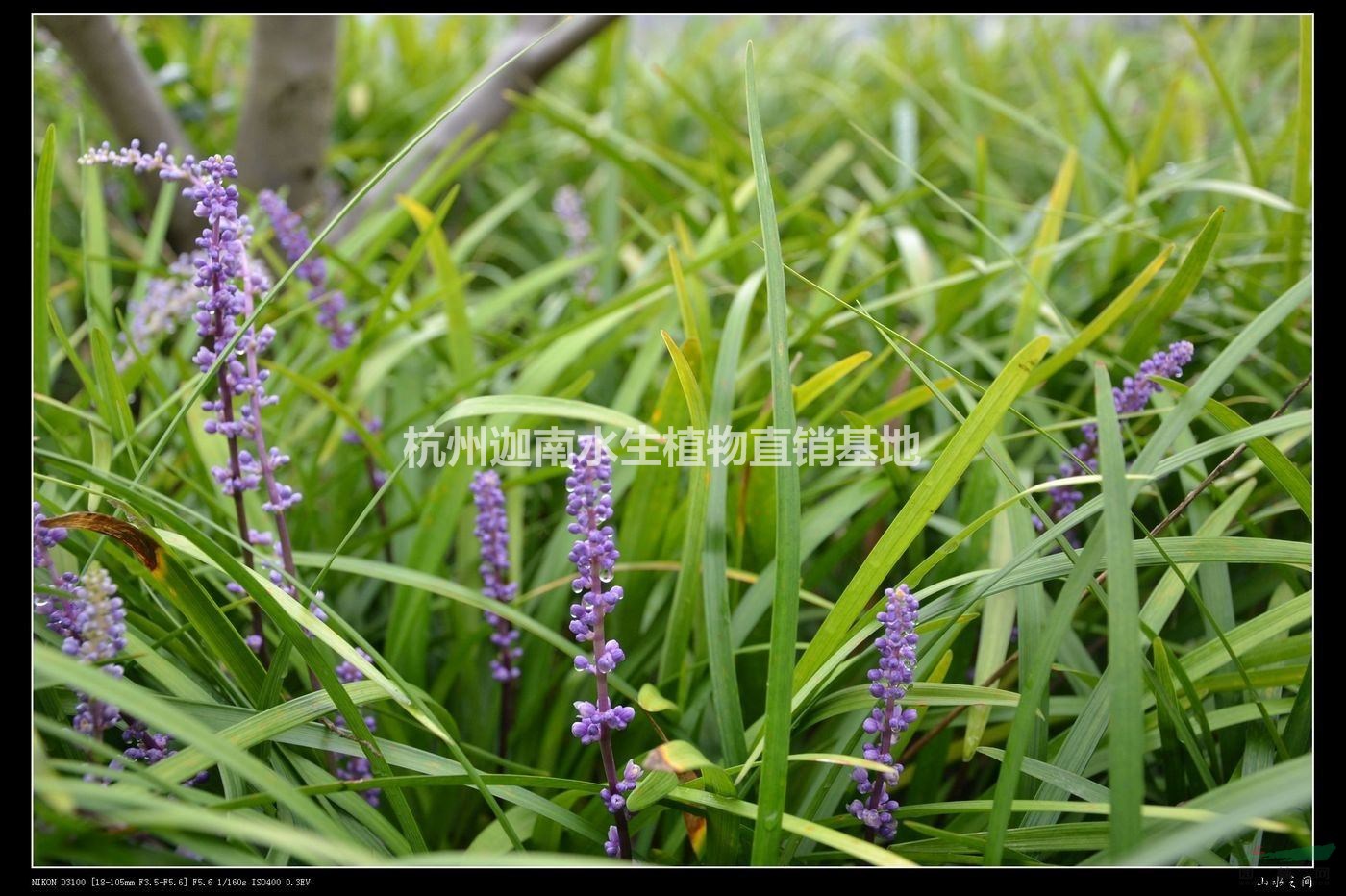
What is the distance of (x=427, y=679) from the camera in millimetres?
1186

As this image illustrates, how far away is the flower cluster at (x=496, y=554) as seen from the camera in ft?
3.07

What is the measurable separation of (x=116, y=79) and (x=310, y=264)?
718mm

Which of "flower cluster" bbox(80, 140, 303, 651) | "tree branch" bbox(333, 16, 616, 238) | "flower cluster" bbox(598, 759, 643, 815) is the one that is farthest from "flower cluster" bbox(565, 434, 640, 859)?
"tree branch" bbox(333, 16, 616, 238)

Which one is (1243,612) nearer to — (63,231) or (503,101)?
(503,101)

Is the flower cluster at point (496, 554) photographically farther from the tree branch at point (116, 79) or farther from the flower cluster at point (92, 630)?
the tree branch at point (116, 79)

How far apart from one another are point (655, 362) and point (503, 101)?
43.8 inches

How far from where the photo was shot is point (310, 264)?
1.28 metres

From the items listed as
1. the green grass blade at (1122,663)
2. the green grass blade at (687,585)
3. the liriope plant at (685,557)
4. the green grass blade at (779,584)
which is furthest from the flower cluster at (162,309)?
the green grass blade at (1122,663)

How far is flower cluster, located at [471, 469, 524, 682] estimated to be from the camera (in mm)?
937

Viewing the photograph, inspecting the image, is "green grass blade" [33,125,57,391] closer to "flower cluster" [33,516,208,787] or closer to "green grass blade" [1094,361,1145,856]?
"flower cluster" [33,516,208,787]

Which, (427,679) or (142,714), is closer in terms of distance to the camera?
(142,714)

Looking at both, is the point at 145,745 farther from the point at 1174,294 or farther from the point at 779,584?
the point at 1174,294
